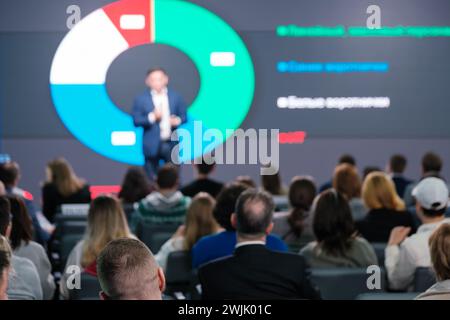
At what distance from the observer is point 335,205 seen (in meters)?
4.38

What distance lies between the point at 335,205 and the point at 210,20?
1.50 m

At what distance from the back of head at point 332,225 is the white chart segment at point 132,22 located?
1.51 m

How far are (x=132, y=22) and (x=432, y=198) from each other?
1975 mm

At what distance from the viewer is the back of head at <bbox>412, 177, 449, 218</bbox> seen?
430 centimetres

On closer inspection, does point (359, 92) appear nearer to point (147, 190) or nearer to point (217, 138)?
point (217, 138)

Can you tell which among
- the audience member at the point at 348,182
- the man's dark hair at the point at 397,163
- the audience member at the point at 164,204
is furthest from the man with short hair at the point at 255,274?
the man's dark hair at the point at 397,163

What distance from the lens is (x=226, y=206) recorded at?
4348 mm

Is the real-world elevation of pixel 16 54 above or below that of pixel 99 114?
above

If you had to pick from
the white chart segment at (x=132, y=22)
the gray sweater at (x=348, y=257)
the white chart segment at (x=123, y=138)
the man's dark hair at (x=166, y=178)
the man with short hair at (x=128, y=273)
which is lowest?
the gray sweater at (x=348, y=257)

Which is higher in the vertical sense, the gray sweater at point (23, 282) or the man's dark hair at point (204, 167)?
the man's dark hair at point (204, 167)

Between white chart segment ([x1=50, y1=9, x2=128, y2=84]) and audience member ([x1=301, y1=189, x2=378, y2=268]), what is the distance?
155 cm

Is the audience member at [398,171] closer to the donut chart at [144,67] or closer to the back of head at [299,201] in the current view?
the back of head at [299,201]

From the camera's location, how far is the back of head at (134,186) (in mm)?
6164

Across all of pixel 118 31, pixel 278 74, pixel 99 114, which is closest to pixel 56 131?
pixel 99 114
